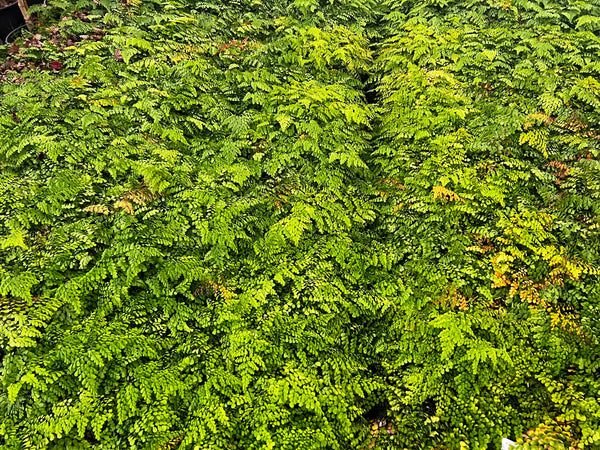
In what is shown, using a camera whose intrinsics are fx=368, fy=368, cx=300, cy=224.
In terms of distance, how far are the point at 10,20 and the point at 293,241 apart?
8.74 metres

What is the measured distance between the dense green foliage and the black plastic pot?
171cm

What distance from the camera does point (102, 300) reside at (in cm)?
432

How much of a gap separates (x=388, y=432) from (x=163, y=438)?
7.84 feet

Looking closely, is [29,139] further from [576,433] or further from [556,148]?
[556,148]

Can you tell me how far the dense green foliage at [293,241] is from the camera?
391cm

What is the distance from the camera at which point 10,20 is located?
8.35 m

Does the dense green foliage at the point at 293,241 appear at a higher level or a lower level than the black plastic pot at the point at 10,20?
lower

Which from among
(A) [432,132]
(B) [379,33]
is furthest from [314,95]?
(B) [379,33]

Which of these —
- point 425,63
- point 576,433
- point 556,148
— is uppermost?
point 425,63

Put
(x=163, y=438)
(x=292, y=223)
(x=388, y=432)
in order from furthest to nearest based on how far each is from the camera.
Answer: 1. (x=292, y=223)
2. (x=388, y=432)
3. (x=163, y=438)

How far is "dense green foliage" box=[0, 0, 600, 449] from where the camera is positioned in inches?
154

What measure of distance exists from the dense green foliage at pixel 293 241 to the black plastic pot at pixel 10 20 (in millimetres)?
1712

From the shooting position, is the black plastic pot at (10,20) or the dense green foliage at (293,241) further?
the black plastic pot at (10,20)

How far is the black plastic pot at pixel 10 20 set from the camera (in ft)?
27.0
